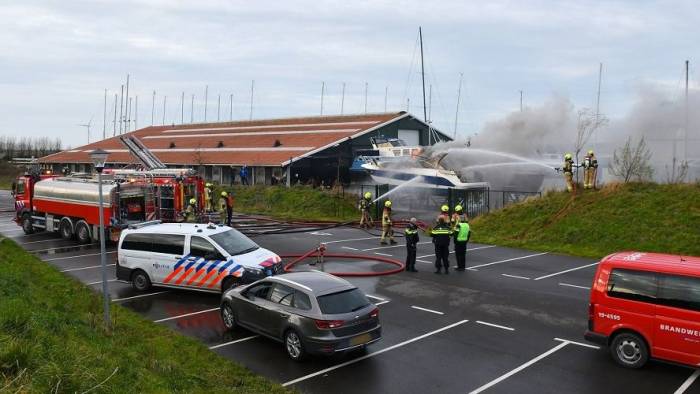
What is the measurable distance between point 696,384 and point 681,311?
1.11 m

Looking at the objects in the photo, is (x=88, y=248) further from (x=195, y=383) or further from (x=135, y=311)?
(x=195, y=383)

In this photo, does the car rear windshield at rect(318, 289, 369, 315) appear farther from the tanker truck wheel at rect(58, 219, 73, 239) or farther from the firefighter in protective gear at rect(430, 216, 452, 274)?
the tanker truck wheel at rect(58, 219, 73, 239)

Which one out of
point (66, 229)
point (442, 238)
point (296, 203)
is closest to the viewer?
point (442, 238)

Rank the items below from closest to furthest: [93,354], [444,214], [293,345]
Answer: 1. [93,354]
2. [293,345]
3. [444,214]

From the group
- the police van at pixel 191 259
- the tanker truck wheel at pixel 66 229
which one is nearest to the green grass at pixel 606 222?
the police van at pixel 191 259

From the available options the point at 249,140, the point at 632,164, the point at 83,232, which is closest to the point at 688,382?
the point at 632,164

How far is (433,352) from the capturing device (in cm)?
1030

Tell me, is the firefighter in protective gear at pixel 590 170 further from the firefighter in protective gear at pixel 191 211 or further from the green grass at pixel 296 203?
the firefighter in protective gear at pixel 191 211

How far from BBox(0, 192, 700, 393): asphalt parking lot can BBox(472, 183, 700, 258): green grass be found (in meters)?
2.63

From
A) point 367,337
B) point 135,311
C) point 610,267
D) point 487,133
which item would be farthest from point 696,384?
point 487,133

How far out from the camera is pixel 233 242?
14664 mm

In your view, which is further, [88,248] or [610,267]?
[88,248]

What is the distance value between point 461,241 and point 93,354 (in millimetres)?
11857

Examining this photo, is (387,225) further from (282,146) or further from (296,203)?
(282,146)
